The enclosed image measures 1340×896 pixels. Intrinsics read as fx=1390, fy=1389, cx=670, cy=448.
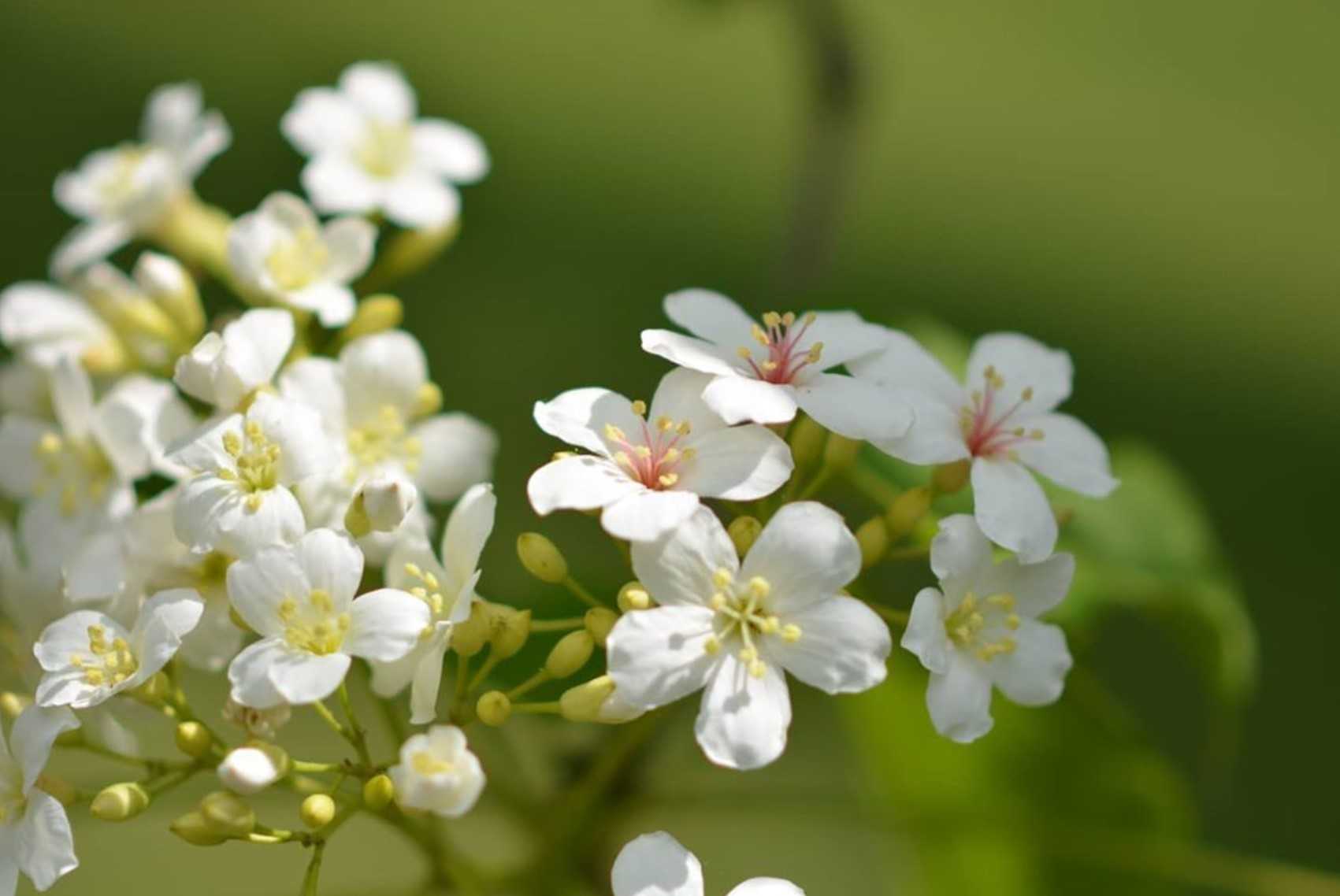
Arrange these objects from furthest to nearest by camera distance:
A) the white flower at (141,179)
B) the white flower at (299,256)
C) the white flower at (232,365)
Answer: the white flower at (141,179) < the white flower at (299,256) < the white flower at (232,365)

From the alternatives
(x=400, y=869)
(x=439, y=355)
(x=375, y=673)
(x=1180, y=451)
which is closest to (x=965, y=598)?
(x=375, y=673)

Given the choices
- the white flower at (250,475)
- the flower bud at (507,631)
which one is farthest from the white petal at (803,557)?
the white flower at (250,475)

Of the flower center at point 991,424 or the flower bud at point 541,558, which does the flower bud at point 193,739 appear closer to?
the flower bud at point 541,558

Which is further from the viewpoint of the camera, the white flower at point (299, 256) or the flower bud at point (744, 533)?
the white flower at point (299, 256)

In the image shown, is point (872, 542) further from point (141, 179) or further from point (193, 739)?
point (141, 179)

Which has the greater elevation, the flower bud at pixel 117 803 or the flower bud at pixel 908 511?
the flower bud at pixel 908 511

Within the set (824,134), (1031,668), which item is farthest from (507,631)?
(824,134)
